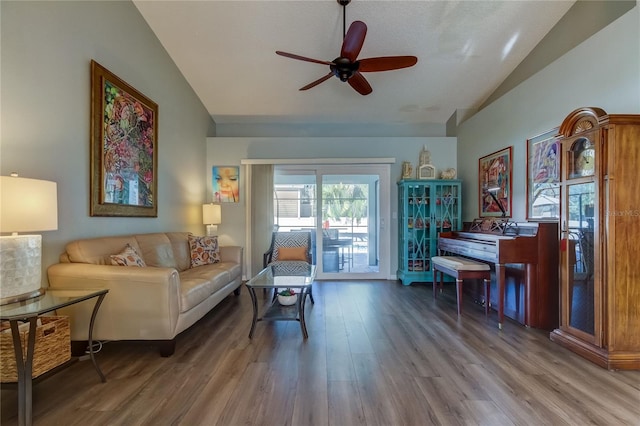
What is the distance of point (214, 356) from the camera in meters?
2.26

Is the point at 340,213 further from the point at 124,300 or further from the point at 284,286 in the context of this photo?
the point at 124,300

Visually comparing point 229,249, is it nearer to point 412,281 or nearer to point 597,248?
point 412,281

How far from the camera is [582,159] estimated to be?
7.61 ft

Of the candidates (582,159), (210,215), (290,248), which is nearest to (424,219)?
(290,248)

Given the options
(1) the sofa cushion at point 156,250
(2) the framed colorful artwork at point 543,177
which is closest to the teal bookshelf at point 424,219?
(2) the framed colorful artwork at point 543,177

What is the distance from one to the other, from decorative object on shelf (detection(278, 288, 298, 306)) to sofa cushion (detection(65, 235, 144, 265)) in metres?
1.54

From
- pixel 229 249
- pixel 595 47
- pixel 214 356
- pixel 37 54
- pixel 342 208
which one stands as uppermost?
pixel 595 47

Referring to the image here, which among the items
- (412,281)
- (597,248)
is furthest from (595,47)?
(412,281)

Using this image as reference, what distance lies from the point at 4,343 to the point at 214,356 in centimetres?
122

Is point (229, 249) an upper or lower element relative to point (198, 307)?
upper

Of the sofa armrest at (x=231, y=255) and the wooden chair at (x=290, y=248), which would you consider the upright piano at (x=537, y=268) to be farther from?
the sofa armrest at (x=231, y=255)

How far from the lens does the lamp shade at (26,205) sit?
1.59m

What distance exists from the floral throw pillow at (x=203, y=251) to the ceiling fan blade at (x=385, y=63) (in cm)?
279

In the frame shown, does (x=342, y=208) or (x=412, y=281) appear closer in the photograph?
(x=412, y=281)
